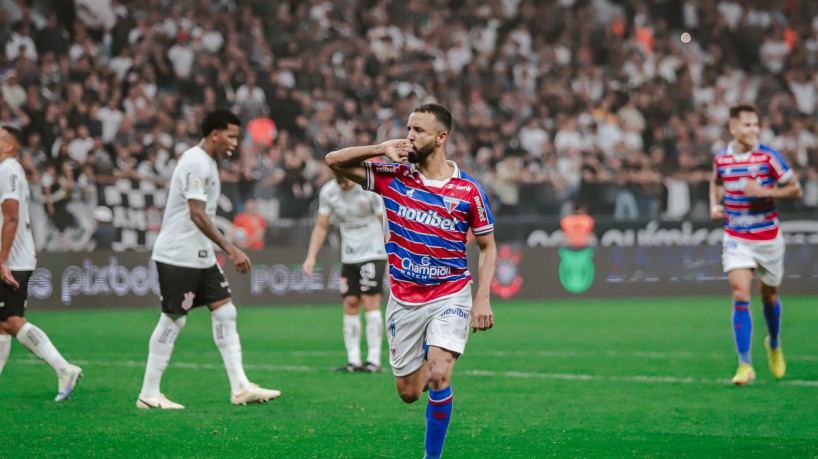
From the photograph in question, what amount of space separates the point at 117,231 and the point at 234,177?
220 cm

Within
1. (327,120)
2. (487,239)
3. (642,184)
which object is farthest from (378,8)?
(487,239)

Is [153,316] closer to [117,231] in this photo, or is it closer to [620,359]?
[117,231]

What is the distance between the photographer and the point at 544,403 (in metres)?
9.66

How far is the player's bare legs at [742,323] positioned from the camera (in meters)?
10.8

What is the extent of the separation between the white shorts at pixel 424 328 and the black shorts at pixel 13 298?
12.8ft

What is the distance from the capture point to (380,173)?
7.11m

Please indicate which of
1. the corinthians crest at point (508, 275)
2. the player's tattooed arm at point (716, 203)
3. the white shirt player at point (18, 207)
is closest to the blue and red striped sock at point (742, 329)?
the player's tattooed arm at point (716, 203)

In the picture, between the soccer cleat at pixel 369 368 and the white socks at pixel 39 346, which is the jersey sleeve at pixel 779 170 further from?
the white socks at pixel 39 346

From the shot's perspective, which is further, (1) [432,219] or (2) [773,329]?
(2) [773,329]

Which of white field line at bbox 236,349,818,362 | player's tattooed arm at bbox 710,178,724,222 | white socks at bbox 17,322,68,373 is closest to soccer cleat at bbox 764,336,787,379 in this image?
player's tattooed arm at bbox 710,178,724,222

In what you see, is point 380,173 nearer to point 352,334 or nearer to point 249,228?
point 352,334

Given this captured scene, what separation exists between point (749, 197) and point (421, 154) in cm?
541

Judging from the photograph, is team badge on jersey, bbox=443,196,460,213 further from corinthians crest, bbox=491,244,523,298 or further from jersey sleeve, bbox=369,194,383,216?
corinthians crest, bbox=491,244,523,298

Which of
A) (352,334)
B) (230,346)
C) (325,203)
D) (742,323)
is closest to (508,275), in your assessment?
(325,203)
